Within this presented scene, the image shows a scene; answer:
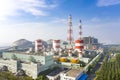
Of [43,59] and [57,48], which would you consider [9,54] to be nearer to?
[43,59]

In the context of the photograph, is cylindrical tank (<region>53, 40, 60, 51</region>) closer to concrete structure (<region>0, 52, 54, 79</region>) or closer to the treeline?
concrete structure (<region>0, 52, 54, 79</region>)

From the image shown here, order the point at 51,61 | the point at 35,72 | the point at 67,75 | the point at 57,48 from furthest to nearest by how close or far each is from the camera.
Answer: the point at 57,48
the point at 51,61
the point at 35,72
the point at 67,75

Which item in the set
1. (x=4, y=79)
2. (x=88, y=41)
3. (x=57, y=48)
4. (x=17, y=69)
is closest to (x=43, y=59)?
(x=17, y=69)

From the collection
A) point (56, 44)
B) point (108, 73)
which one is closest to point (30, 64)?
point (108, 73)

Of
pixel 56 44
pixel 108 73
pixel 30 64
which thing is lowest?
pixel 108 73

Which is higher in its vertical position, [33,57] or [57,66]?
[33,57]

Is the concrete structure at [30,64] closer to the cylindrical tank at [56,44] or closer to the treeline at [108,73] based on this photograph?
the treeline at [108,73]

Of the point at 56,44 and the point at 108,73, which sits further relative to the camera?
the point at 56,44

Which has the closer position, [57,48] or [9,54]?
[9,54]

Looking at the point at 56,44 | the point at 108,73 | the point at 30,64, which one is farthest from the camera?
the point at 56,44

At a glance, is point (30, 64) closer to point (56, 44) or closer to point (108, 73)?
point (108, 73)

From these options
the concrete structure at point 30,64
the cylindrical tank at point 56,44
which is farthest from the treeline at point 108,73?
the cylindrical tank at point 56,44
